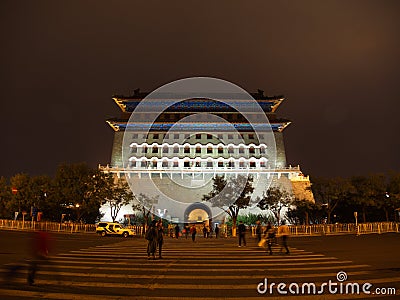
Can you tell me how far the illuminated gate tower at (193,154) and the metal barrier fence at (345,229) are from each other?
1162 inches

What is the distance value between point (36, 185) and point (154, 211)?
55.5 ft

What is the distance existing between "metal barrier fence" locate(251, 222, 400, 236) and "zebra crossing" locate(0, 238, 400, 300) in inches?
855

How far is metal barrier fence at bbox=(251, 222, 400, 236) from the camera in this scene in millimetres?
35094

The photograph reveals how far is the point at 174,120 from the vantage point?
248 feet

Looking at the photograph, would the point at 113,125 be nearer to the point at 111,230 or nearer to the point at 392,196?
the point at 111,230

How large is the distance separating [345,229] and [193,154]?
40.4 metres

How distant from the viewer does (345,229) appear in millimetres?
35906

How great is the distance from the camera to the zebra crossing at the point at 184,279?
29.2ft

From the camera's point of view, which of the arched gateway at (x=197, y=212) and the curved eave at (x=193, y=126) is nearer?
the arched gateway at (x=197, y=212)

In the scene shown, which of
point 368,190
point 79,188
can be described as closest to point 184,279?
point 79,188

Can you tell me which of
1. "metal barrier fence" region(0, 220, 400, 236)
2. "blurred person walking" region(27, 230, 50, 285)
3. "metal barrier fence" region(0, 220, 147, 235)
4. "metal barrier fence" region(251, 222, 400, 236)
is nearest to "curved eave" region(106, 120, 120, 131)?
"metal barrier fence" region(0, 220, 147, 235)

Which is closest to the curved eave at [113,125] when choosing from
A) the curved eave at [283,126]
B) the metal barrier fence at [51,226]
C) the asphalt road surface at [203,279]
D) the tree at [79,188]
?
the tree at [79,188]

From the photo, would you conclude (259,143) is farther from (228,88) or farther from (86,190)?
(86,190)

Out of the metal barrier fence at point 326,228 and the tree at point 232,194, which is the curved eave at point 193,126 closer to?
the tree at point 232,194
